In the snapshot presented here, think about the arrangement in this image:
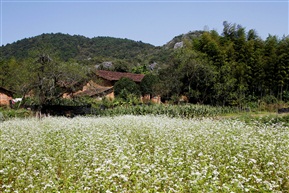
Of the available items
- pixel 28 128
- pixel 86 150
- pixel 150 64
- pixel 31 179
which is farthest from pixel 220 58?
pixel 150 64

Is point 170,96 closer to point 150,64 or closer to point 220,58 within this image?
point 220,58

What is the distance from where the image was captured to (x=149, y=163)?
200 inches

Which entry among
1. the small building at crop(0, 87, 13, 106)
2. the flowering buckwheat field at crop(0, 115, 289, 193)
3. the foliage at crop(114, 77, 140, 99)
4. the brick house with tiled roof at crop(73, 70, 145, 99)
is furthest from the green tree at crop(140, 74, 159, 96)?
Answer: the flowering buckwheat field at crop(0, 115, 289, 193)

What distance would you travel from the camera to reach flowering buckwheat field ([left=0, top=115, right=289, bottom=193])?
3.86 m

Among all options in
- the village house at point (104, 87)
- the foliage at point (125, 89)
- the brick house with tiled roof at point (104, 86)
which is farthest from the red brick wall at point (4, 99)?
the foliage at point (125, 89)

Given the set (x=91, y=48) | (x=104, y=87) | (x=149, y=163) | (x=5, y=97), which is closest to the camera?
(x=149, y=163)

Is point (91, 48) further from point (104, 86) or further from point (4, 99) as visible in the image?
point (4, 99)

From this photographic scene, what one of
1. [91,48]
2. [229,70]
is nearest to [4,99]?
[229,70]

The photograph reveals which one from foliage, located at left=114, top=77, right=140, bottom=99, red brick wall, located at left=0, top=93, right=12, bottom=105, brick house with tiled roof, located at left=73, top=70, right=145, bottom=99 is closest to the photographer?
brick house with tiled roof, located at left=73, top=70, right=145, bottom=99

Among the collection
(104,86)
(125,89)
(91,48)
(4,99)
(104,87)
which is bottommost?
(4,99)

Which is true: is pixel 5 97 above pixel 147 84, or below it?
below

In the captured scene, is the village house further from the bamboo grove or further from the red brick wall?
the red brick wall

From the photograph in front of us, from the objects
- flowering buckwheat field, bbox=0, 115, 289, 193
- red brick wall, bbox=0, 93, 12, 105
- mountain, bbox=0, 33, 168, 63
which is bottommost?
flowering buckwheat field, bbox=0, 115, 289, 193

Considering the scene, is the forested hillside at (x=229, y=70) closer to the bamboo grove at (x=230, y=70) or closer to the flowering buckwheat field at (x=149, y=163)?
the bamboo grove at (x=230, y=70)
